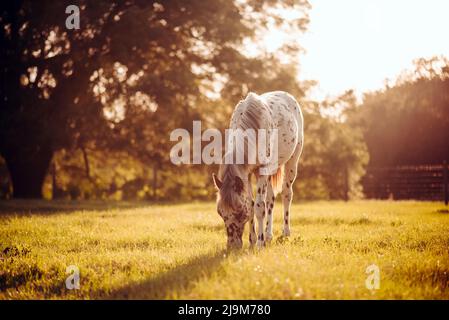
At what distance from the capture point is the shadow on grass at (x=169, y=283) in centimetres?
429

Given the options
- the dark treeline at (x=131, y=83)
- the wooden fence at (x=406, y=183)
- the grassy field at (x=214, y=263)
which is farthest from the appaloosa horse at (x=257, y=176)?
the wooden fence at (x=406, y=183)

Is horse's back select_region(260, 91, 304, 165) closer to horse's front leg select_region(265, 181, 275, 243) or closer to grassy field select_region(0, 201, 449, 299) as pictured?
horse's front leg select_region(265, 181, 275, 243)

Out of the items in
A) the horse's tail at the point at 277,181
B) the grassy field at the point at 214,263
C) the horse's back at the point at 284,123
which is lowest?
the grassy field at the point at 214,263

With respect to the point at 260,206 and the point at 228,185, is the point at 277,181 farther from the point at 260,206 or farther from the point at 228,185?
the point at 228,185

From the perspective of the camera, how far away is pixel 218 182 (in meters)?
6.08

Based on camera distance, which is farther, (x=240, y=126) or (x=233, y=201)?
(x=240, y=126)

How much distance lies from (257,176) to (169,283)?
289 cm

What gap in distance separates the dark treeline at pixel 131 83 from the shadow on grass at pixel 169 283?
12680mm

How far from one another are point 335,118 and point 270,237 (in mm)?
14566

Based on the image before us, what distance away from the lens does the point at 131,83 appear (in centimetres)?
1775

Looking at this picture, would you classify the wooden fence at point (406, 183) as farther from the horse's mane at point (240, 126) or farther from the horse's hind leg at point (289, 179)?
the horse's mane at point (240, 126)

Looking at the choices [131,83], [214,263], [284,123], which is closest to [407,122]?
[131,83]
